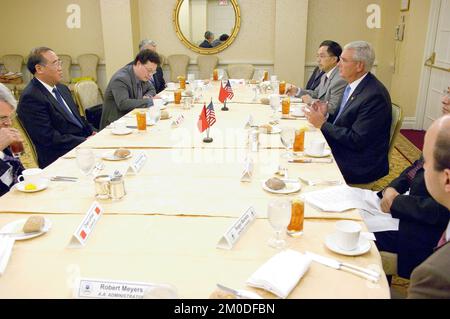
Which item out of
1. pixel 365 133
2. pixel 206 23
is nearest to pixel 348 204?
pixel 365 133

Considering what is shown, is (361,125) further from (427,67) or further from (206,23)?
(206,23)

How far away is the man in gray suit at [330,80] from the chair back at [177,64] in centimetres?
303

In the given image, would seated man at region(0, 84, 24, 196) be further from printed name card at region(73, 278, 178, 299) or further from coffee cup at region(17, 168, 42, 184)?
printed name card at region(73, 278, 178, 299)

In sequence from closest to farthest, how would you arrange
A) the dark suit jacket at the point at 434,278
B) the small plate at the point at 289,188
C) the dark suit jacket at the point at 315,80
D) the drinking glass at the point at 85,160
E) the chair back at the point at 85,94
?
the dark suit jacket at the point at 434,278 < the small plate at the point at 289,188 < the drinking glass at the point at 85,160 < the chair back at the point at 85,94 < the dark suit jacket at the point at 315,80

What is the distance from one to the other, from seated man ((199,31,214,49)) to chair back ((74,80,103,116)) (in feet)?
10.4

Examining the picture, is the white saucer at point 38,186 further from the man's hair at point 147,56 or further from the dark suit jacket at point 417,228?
the man's hair at point 147,56

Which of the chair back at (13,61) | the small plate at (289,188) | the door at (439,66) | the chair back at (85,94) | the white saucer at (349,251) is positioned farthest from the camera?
the chair back at (13,61)

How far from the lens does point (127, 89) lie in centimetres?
410

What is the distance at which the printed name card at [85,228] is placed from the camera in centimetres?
145

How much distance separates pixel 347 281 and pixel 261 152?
1338mm

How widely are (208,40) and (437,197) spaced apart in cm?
641

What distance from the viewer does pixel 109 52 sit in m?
6.81

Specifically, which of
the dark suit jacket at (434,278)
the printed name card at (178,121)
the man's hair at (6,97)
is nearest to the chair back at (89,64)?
the printed name card at (178,121)
